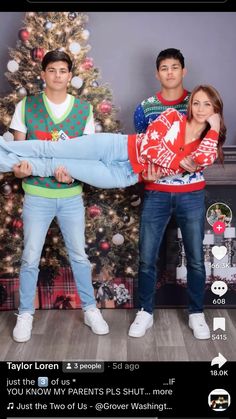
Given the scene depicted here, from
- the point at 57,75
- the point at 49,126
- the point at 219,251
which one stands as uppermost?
the point at 57,75

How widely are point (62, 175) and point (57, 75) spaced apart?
225 millimetres

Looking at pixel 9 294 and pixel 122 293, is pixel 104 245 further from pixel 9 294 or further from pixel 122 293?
pixel 9 294

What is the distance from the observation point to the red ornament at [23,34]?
1.42 m

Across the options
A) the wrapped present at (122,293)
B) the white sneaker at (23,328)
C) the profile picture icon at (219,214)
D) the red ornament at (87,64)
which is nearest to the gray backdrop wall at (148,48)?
the red ornament at (87,64)

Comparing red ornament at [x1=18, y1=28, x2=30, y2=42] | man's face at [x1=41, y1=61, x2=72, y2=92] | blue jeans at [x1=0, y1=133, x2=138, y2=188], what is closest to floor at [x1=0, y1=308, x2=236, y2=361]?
blue jeans at [x1=0, y1=133, x2=138, y2=188]

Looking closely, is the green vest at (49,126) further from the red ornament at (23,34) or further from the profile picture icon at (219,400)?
the profile picture icon at (219,400)

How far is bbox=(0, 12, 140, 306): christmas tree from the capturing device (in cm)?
149

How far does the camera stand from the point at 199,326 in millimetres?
1377

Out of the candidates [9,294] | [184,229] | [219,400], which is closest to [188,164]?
[184,229]

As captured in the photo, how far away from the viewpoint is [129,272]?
173 cm

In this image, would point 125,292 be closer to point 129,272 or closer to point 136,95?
point 129,272

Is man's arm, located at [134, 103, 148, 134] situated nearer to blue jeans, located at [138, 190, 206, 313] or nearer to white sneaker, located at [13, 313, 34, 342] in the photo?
blue jeans, located at [138, 190, 206, 313]

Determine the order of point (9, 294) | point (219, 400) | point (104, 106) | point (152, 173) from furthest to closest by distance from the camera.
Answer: point (9, 294) < point (104, 106) < point (152, 173) < point (219, 400)

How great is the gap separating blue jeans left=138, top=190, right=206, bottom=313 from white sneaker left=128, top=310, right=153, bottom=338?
7cm
